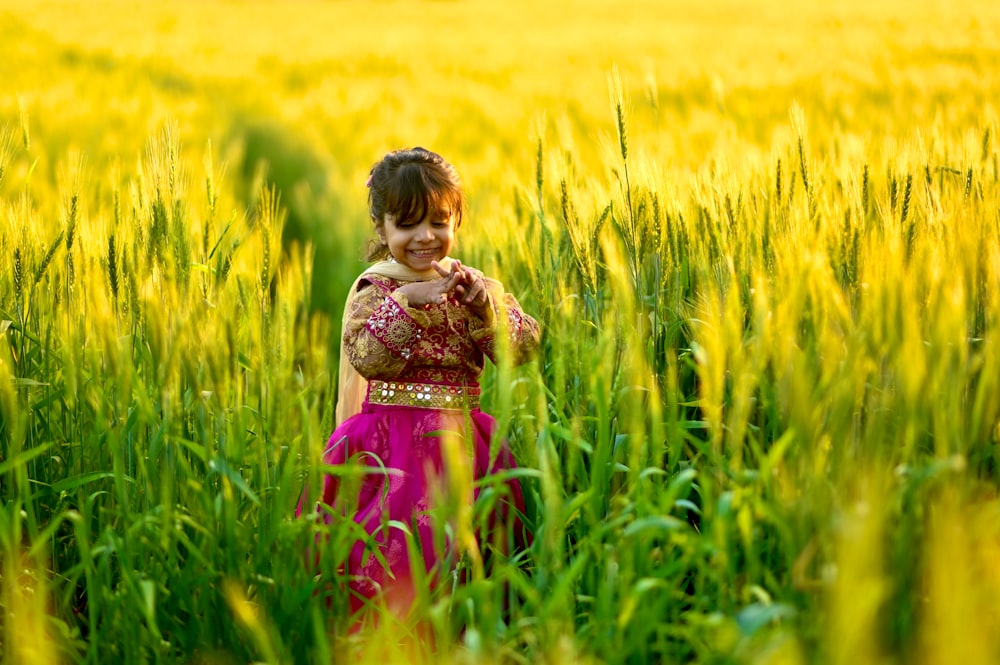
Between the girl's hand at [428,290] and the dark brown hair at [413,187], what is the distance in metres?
0.12

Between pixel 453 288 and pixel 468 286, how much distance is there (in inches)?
2.0

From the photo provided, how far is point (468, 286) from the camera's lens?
1935 mm

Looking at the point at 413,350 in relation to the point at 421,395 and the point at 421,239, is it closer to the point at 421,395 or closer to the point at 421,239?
the point at 421,395

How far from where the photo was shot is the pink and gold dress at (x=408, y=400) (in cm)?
194

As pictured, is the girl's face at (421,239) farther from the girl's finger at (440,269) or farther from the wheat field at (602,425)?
the wheat field at (602,425)

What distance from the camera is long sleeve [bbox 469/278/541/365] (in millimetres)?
1949

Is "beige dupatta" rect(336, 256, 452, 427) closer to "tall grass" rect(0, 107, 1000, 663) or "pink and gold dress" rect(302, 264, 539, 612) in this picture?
"pink and gold dress" rect(302, 264, 539, 612)

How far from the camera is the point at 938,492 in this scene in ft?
4.41

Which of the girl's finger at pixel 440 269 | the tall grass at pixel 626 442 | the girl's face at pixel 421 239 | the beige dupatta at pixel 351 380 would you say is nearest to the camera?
the tall grass at pixel 626 442

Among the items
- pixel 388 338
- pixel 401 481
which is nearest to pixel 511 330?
pixel 388 338

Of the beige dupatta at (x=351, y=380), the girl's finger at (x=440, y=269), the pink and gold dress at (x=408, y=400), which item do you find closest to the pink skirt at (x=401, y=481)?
the pink and gold dress at (x=408, y=400)

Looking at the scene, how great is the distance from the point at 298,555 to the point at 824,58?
6781mm

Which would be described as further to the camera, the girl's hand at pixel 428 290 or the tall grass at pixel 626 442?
the girl's hand at pixel 428 290

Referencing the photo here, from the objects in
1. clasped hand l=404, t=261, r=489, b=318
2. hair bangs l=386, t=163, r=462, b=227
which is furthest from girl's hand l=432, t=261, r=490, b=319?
hair bangs l=386, t=163, r=462, b=227
